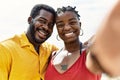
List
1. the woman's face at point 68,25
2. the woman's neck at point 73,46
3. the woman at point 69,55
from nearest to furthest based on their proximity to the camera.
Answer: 1. the woman at point 69,55
2. the woman's face at point 68,25
3. the woman's neck at point 73,46

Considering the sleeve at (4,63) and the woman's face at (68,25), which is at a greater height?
the woman's face at (68,25)

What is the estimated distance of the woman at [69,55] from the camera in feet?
9.04

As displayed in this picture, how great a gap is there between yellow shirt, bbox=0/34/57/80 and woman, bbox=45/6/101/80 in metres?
0.14

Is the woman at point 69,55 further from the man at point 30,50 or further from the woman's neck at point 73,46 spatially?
the man at point 30,50

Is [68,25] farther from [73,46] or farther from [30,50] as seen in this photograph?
[30,50]

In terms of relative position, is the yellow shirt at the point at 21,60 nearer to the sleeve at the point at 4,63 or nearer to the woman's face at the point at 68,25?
the sleeve at the point at 4,63

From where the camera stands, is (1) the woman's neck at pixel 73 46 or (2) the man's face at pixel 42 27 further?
(1) the woman's neck at pixel 73 46

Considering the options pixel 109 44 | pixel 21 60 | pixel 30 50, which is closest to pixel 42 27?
pixel 30 50

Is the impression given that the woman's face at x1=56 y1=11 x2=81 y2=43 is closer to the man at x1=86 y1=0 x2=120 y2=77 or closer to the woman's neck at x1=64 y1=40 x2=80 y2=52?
the woman's neck at x1=64 y1=40 x2=80 y2=52

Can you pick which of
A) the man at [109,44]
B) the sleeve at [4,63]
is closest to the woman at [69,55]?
the sleeve at [4,63]

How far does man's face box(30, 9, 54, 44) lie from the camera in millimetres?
2934

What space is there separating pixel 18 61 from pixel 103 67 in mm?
2453

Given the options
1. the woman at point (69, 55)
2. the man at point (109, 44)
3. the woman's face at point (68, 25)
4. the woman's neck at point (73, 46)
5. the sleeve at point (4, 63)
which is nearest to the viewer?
the man at point (109, 44)

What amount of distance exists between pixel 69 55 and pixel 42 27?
1.62 feet
